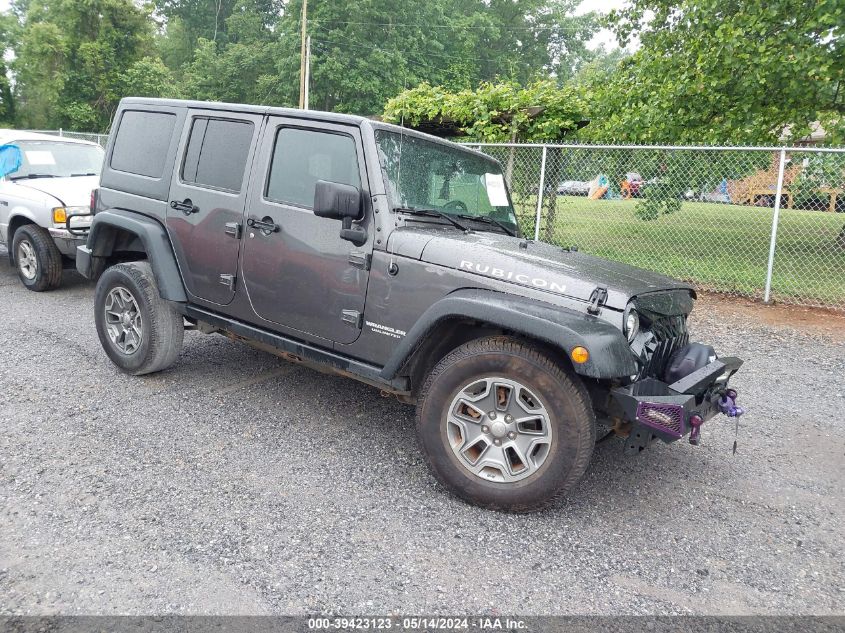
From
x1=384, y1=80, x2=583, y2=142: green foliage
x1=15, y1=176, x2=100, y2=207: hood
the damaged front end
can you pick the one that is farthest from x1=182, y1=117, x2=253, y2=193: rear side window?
x1=384, y1=80, x2=583, y2=142: green foliage

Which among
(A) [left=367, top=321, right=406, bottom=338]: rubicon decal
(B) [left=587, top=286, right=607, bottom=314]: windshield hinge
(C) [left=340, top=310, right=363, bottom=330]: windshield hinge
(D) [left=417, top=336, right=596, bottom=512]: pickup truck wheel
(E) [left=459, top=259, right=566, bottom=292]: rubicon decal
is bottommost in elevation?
(D) [left=417, top=336, right=596, bottom=512]: pickup truck wheel

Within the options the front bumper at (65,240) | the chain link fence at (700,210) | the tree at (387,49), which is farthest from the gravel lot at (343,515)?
the tree at (387,49)

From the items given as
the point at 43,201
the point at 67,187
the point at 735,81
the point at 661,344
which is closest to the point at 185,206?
the point at 661,344

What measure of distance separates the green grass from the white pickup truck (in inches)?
227

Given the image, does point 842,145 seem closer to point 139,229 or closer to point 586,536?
point 586,536

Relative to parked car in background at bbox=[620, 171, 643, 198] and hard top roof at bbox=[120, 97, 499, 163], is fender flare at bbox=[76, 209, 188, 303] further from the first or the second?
parked car in background at bbox=[620, 171, 643, 198]

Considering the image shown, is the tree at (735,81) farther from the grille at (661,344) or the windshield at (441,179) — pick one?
the grille at (661,344)

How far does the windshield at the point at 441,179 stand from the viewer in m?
3.74

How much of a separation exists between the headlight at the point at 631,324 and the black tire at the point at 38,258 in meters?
6.95

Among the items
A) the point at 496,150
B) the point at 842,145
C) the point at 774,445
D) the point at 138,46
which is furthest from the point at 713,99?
the point at 138,46

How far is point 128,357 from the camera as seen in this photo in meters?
4.87

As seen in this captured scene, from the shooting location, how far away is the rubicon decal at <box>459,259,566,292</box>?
321 cm

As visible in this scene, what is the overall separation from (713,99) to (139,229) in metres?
9.06

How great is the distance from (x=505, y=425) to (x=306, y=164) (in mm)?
2031
